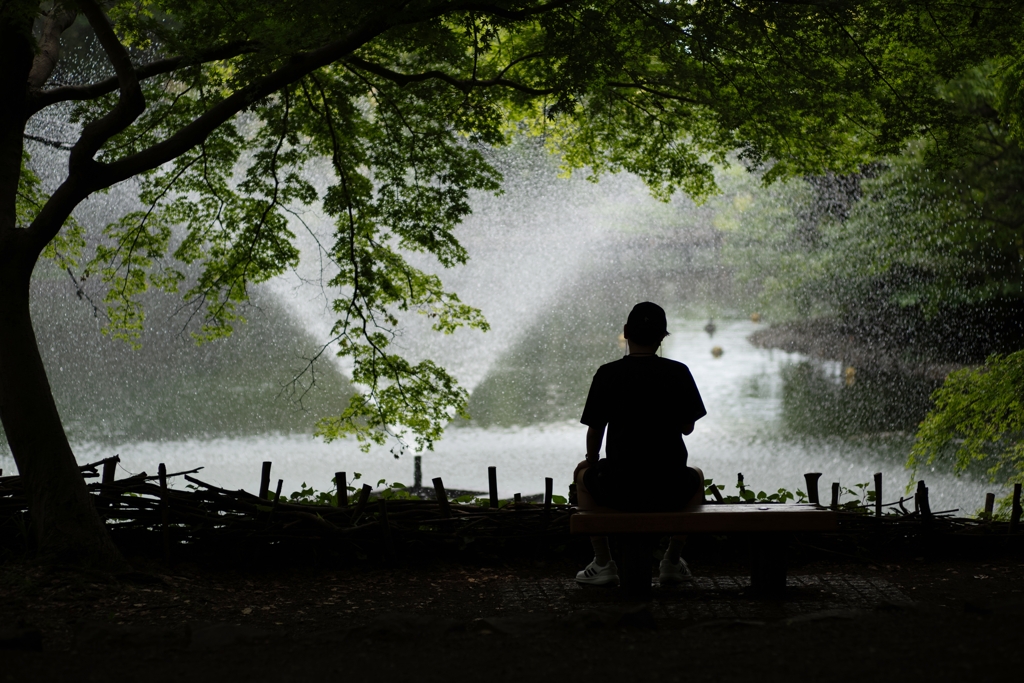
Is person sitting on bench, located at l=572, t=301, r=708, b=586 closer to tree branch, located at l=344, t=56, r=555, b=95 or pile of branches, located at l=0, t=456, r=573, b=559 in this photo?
pile of branches, located at l=0, t=456, r=573, b=559

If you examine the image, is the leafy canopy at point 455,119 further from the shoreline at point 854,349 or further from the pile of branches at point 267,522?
the shoreline at point 854,349

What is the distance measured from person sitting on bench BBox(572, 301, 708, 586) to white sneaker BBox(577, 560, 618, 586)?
0.53m

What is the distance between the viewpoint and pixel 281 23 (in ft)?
19.9

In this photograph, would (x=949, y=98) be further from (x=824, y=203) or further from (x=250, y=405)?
(x=250, y=405)

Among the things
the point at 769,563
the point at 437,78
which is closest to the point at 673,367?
the point at 769,563

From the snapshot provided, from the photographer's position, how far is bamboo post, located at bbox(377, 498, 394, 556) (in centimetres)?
584

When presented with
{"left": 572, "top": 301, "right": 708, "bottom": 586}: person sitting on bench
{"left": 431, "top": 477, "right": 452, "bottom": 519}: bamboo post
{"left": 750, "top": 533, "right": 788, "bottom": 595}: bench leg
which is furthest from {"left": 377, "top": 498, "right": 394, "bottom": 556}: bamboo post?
{"left": 750, "top": 533, "right": 788, "bottom": 595}: bench leg

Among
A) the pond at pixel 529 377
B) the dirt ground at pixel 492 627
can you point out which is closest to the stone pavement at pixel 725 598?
the dirt ground at pixel 492 627

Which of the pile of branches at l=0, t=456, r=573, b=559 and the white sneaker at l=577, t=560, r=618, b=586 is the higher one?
the pile of branches at l=0, t=456, r=573, b=559

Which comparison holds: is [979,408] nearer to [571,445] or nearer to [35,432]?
[35,432]

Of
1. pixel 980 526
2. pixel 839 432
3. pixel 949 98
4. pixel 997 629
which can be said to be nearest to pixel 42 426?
pixel 997 629

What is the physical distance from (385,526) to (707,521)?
7.47 ft

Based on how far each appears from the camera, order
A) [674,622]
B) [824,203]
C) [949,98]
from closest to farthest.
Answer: [674,622]
[949,98]
[824,203]

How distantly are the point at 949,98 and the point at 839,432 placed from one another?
32.7ft
